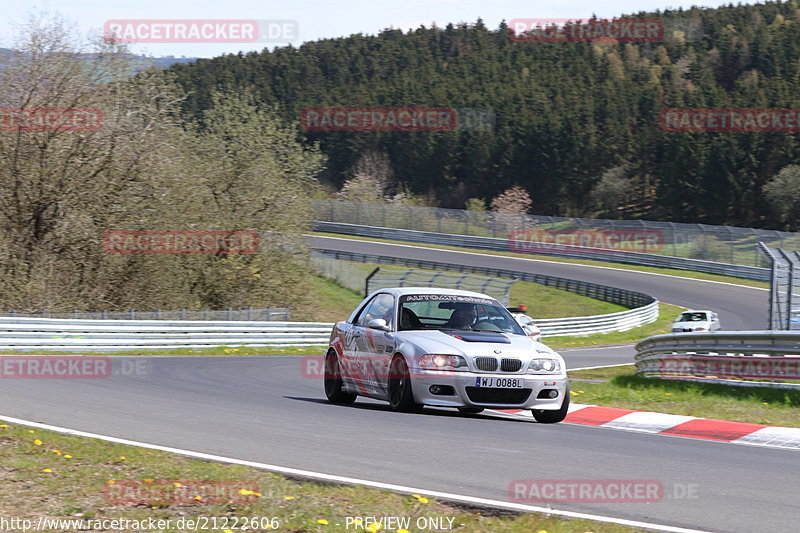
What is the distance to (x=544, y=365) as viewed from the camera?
10734 mm

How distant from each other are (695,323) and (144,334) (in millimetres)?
20236

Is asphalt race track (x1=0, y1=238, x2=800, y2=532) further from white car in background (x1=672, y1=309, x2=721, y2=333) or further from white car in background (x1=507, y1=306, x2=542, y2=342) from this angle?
white car in background (x1=672, y1=309, x2=721, y2=333)

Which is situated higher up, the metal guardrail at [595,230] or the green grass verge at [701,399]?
the metal guardrail at [595,230]

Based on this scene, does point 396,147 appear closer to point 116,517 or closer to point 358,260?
point 358,260

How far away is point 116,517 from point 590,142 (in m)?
106

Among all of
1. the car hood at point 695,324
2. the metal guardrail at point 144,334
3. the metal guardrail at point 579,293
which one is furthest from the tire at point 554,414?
the car hood at point 695,324

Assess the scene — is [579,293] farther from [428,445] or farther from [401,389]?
[428,445]

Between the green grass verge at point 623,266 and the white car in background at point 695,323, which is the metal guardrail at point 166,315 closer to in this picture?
the white car in background at point 695,323

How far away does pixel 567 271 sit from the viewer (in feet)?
191

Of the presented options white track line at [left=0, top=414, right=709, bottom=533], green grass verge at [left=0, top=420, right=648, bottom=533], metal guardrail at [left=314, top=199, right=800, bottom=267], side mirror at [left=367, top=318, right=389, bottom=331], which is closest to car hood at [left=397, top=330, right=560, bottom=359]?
side mirror at [left=367, top=318, right=389, bottom=331]

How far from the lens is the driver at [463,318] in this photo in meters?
11.5

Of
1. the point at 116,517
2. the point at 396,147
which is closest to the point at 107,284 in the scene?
the point at 116,517

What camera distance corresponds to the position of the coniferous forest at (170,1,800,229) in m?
91.4

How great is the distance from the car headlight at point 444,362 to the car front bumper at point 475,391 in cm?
5
